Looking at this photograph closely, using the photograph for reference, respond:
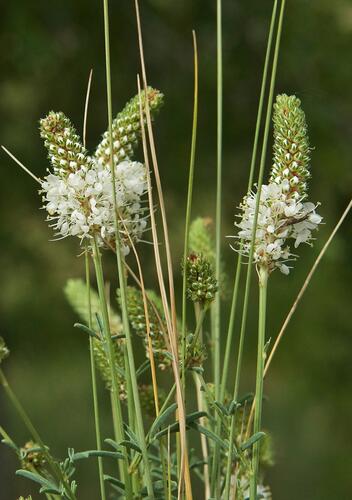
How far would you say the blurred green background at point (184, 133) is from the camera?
11.6 feet

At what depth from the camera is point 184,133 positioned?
3.70 m

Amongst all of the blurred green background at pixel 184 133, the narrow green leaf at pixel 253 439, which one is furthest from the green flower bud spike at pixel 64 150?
the blurred green background at pixel 184 133

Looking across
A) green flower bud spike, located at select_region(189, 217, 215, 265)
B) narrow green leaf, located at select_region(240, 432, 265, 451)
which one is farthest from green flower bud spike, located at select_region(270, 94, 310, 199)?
green flower bud spike, located at select_region(189, 217, 215, 265)

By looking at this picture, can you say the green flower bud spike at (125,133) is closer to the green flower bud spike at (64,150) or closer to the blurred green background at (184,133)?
the green flower bud spike at (64,150)

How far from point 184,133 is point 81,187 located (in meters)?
2.80

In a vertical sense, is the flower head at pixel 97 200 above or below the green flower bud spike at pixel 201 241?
below

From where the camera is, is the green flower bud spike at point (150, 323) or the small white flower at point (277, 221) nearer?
the small white flower at point (277, 221)

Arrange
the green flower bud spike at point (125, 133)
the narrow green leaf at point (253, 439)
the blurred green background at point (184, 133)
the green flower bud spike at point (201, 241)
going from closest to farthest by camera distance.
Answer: the narrow green leaf at point (253, 439), the green flower bud spike at point (125, 133), the green flower bud spike at point (201, 241), the blurred green background at point (184, 133)

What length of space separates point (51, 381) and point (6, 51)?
7.22 feet

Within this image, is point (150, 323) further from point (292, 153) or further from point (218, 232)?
point (292, 153)

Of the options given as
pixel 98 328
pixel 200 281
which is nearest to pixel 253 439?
pixel 200 281

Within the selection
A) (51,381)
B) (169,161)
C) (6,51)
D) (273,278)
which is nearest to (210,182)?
(169,161)

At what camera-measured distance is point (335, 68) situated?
365 cm

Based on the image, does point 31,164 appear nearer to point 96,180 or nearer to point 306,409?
point 306,409
